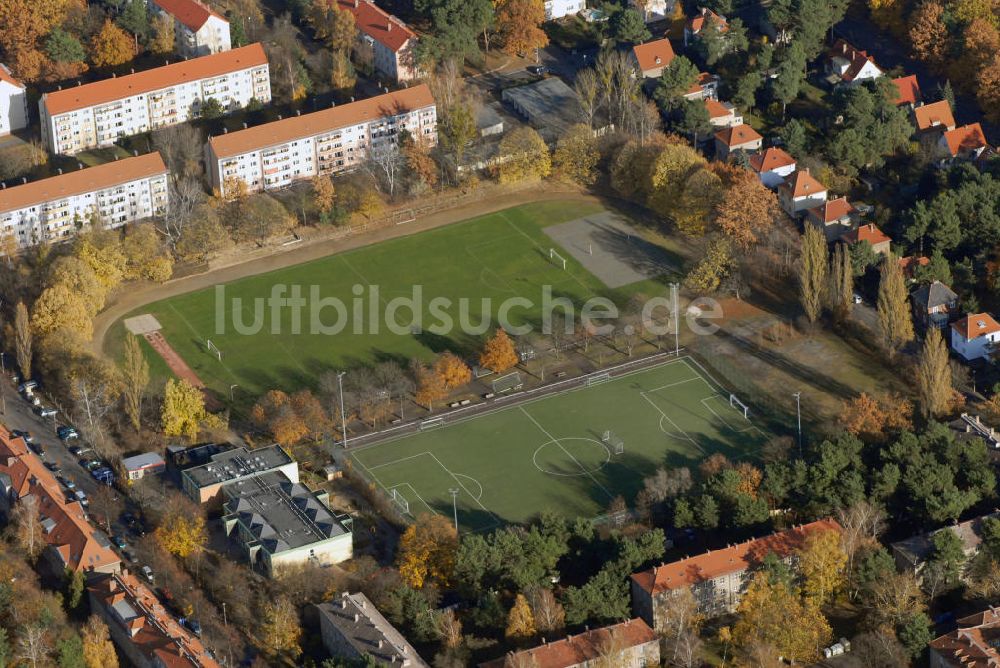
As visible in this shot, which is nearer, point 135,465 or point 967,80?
point 135,465

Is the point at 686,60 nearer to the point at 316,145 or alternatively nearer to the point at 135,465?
the point at 316,145

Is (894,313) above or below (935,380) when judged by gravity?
below

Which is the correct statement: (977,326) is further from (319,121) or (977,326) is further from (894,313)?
(319,121)

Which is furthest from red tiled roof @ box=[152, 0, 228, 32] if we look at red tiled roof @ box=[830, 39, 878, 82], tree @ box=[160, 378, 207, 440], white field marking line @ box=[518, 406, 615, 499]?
white field marking line @ box=[518, 406, 615, 499]

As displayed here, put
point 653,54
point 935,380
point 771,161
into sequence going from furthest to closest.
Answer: point 653,54
point 771,161
point 935,380

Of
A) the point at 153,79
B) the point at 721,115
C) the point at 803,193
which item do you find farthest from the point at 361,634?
the point at 153,79

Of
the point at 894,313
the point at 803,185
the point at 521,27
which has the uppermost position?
the point at 521,27

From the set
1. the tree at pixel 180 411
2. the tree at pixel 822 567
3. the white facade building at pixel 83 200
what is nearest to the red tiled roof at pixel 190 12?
the white facade building at pixel 83 200

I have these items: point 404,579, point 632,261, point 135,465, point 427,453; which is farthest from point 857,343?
point 135,465
